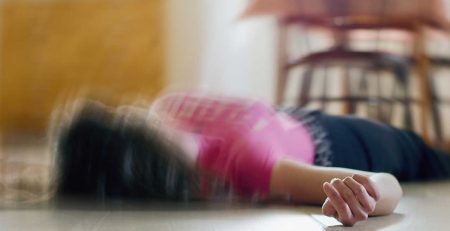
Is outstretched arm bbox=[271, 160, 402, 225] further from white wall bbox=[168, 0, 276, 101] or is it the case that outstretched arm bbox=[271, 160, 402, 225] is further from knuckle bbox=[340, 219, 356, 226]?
white wall bbox=[168, 0, 276, 101]

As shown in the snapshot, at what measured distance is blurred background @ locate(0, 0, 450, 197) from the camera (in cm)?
229

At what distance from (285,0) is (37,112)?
1.27 m

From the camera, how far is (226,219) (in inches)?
35.4

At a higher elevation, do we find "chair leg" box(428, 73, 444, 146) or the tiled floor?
"chair leg" box(428, 73, 444, 146)

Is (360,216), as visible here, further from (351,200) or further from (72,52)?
(72,52)

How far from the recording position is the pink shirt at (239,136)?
106 cm

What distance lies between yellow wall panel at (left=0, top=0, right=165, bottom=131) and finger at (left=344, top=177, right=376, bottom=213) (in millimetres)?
2124

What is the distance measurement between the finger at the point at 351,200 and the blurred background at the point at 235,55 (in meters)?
1.08

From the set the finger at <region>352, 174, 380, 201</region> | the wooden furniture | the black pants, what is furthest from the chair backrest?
the finger at <region>352, 174, 380, 201</region>

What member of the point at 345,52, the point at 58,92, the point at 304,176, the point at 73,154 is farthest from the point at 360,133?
the point at 58,92

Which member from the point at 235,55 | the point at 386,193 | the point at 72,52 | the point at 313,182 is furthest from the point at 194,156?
the point at 72,52

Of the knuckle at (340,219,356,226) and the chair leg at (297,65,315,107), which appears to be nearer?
the knuckle at (340,219,356,226)

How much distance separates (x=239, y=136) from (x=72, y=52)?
2.00 metres

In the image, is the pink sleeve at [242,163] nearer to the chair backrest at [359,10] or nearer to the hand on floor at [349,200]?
the hand on floor at [349,200]
